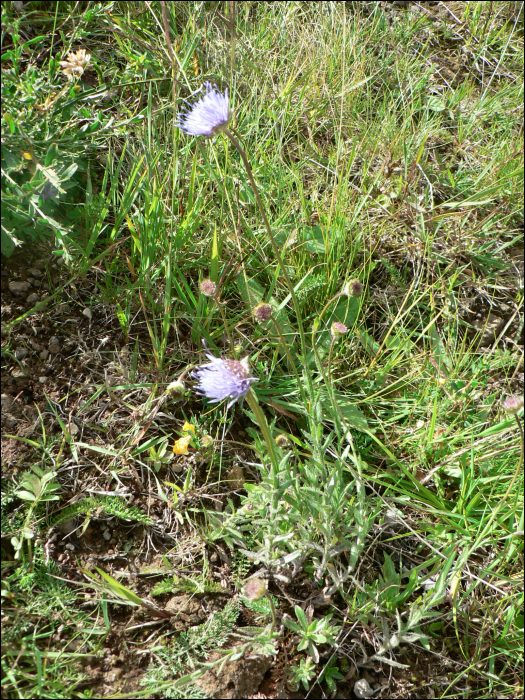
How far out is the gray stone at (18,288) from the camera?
177 cm

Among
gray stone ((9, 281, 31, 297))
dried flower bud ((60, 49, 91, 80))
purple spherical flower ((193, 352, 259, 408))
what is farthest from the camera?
dried flower bud ((60, 49, 91, 80))

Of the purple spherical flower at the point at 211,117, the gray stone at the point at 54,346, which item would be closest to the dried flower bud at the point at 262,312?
the purple spherical flower at the point at 211,117

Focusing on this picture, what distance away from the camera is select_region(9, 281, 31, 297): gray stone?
177cm

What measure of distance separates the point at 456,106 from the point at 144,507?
2213mm

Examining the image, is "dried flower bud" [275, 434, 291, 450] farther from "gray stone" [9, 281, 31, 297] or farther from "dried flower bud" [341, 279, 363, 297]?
"gray stone" [9, 281, 31, 297]

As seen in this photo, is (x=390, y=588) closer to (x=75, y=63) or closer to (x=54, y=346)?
(x=54, y=346)

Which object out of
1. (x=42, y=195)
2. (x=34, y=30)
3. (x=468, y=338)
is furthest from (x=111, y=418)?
(x=34, y=30)

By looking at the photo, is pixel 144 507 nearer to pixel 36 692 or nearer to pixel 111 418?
pixel 111 418

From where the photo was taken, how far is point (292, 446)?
1712 mm

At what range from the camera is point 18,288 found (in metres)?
1.77

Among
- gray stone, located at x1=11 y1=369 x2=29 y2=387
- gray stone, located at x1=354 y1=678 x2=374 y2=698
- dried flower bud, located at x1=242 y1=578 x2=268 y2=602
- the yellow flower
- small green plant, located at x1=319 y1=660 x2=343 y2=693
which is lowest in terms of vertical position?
gray stone, located at x1=354 y1=678 x2=374 y2=698

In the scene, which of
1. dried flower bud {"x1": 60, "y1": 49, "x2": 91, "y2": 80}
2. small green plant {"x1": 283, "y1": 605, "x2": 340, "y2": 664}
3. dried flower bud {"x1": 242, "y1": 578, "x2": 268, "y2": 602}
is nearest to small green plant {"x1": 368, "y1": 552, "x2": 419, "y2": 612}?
small green plant {"x1": 283, "y1": 605, "x2": 340, "y2": 664}

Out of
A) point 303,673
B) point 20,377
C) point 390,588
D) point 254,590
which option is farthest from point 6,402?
point 390,588

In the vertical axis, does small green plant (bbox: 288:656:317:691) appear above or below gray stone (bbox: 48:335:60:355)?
below
